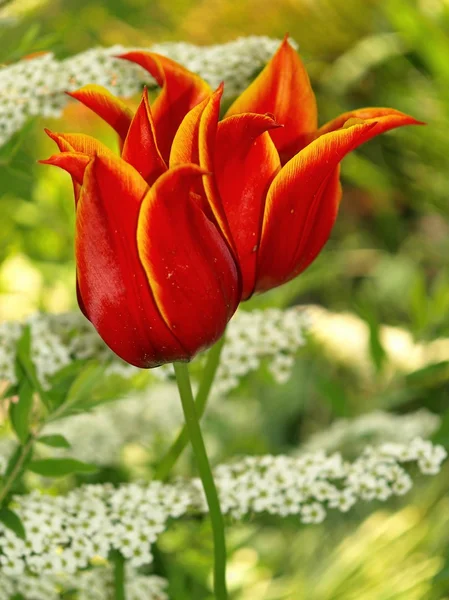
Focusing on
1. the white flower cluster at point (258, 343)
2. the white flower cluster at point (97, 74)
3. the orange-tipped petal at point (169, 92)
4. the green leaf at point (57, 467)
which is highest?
the white flower cluster at point (97, 74)

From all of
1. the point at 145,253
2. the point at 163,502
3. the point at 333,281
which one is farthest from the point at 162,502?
the point at 333,281

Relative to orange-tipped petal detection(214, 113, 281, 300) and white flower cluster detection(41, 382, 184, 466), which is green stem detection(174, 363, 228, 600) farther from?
white flower cluster detection(41, 382, 184, 466)

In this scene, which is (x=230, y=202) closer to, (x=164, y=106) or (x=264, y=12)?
(x=164, y=106)

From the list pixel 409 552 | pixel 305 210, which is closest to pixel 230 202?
pixel 305 210

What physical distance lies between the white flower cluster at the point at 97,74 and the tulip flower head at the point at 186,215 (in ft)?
0.27

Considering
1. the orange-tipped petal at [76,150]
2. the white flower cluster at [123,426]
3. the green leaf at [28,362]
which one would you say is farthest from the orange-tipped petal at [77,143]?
the white flower cluster at [123,426]

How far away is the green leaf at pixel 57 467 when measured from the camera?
0.28 metres

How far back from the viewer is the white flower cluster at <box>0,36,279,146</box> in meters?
0.31

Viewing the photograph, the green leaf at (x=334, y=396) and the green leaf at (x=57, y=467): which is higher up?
the green leaf at (x=334, y=396)

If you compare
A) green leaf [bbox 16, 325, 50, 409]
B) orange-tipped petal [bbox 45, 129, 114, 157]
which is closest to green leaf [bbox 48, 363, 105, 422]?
green leaf [bbox 16, 325, 50, 409]

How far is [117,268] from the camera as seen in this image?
0.21 meters

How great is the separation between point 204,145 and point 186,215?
17mm

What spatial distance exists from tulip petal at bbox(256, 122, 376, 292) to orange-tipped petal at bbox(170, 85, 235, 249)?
2cm

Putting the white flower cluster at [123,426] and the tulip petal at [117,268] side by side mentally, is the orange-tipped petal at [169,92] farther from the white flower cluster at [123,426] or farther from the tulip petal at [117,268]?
the white flower cluster at [123,426]
